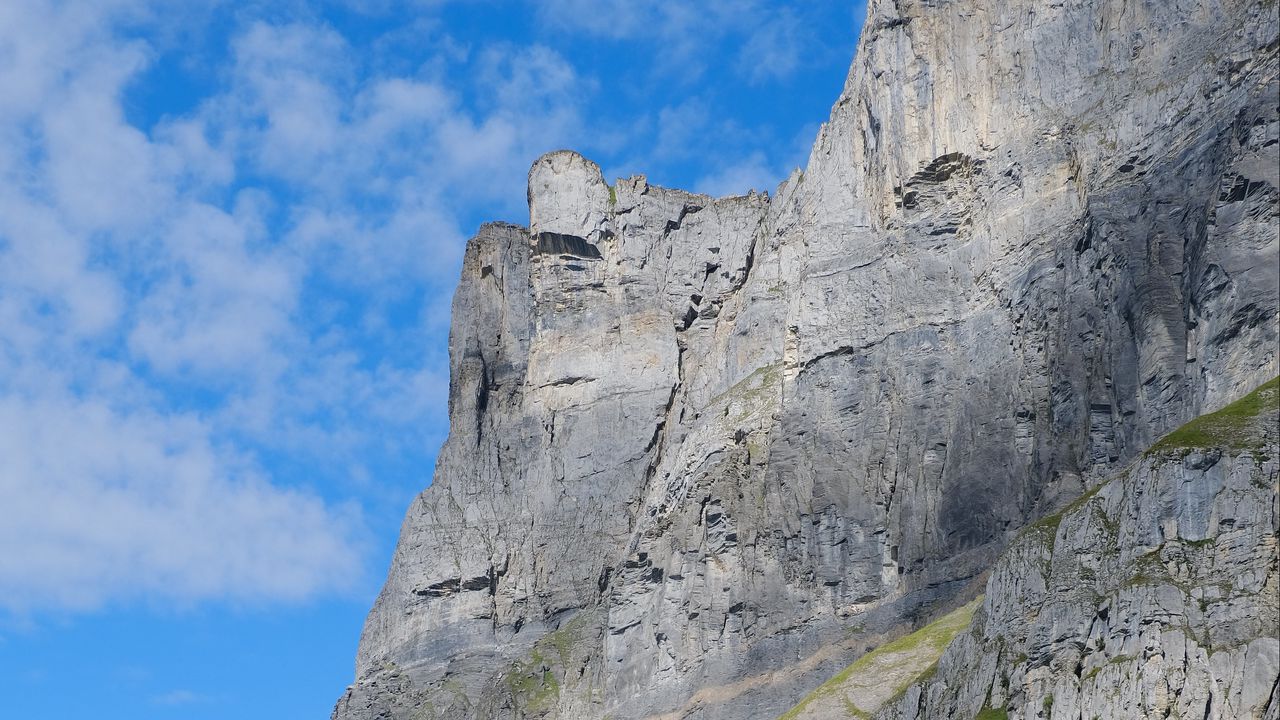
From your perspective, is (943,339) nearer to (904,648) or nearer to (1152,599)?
(904,648)

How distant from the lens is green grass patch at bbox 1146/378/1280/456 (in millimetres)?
121250

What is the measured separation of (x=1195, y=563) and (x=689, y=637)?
64251mm

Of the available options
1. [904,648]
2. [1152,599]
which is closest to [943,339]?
[904,648]

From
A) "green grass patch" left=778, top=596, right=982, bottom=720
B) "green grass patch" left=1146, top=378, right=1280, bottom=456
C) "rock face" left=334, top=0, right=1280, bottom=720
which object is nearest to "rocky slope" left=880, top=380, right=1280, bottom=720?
"green grass patch" left=1146, top=378, right=1280, bottom=456

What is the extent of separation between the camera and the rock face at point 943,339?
146m

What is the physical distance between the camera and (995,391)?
535 ft

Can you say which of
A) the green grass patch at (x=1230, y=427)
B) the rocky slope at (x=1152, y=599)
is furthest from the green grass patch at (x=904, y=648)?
the green grass patch at (x=1230, y=427)

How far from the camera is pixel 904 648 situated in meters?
154

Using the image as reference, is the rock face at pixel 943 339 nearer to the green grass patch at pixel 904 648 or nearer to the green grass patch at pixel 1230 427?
the green grass patch at pixel 904 648

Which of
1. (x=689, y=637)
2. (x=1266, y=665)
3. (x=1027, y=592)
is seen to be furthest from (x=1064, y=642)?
(x=689, y=637)

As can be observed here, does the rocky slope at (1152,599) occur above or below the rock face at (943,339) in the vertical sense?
below

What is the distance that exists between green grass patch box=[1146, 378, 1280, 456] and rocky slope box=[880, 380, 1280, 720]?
5.3 inches

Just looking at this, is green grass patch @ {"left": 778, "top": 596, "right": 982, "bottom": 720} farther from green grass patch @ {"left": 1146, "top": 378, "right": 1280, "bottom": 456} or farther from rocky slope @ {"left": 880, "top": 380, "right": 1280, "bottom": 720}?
green grass patch @ {"left": 1146, "top": 378, "right": 1280, "bottom": 456}

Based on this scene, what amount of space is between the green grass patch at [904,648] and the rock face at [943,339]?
8.74 ft
